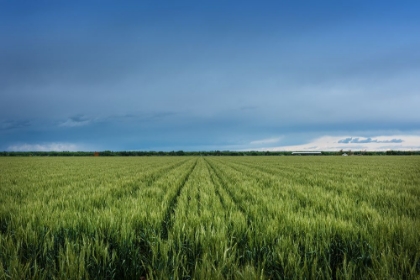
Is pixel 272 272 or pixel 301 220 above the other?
pixel 301 220

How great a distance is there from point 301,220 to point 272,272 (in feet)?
4.71

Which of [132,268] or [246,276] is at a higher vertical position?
[246,276]

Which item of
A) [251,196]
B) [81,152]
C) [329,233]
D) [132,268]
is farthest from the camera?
[81,152]

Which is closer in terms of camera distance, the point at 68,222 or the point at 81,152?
the point at 68,222

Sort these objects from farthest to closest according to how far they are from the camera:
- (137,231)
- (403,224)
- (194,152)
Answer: (194,152)
(137,231)
(403,224)

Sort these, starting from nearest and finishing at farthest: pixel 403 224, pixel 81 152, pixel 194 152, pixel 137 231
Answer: pixel 403 224
pixel 137 231
pixel 81 152
pixel 194 152

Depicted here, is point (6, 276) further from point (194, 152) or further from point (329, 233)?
point (194, 152)

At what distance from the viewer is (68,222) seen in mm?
3982

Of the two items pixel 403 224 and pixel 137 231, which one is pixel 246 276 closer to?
pixel 137 231

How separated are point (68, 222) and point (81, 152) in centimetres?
13744

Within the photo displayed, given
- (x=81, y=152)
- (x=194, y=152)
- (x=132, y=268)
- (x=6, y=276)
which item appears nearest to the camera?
(x=6, y=276)

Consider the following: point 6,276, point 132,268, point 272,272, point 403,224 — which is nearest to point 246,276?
point 272,272

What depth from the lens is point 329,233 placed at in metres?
3.46

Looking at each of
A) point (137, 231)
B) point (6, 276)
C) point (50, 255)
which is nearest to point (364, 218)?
point (137, 231)
